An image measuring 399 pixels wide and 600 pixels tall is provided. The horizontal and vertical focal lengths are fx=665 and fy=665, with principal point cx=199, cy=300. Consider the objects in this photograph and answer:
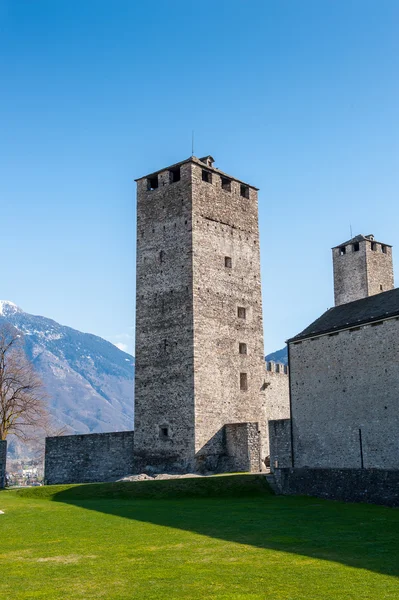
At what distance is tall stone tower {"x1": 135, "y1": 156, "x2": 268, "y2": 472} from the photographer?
30.6 meters

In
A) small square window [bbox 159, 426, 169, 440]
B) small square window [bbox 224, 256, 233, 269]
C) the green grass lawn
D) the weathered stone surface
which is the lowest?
the green grass lawn

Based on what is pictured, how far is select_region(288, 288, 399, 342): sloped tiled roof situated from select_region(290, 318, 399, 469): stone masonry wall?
0.25 metres

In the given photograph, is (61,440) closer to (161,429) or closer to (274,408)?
(161,429)

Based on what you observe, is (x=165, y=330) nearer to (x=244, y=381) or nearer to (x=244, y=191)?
(x=244, y=381)

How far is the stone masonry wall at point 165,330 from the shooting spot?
30.6 m

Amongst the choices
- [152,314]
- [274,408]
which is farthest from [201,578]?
[274,408]

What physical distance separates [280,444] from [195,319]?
6899 millimetres

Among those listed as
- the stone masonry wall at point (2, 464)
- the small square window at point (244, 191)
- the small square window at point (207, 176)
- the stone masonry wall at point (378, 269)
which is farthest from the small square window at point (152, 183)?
the stone masonry wall at point (378, 269)

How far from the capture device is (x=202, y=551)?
35.3ft

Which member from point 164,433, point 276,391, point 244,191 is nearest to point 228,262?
point 244,191

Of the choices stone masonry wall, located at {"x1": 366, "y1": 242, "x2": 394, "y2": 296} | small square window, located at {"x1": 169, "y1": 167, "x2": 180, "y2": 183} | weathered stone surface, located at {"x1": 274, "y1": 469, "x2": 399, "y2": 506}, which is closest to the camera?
weathered stone surface, located at {"x1": 274, "y1": 469, "x2": 399, "y2": 506}

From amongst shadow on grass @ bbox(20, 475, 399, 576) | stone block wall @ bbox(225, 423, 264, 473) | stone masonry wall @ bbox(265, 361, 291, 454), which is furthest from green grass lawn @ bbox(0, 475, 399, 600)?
stone masonry wall @ bbox(265, 361, 291, 454)

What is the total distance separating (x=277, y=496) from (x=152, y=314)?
14139mm

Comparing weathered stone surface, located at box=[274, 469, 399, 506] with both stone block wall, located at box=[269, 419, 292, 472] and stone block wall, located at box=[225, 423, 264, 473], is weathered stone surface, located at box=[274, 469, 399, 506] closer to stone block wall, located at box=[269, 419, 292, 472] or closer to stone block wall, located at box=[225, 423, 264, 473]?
stone block wall, located at box=[269, 419, 292, 472]
